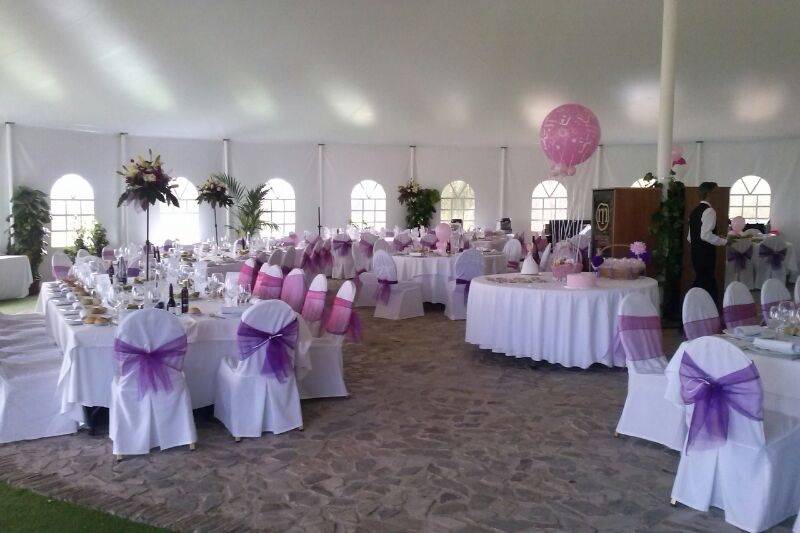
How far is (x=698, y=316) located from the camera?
4.61m

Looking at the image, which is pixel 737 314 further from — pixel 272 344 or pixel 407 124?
pixel 407 124

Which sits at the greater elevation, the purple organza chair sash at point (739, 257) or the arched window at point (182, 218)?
the arched window at point (182, 218)

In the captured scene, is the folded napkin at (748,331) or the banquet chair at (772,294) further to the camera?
the banquet chair at (772,294)

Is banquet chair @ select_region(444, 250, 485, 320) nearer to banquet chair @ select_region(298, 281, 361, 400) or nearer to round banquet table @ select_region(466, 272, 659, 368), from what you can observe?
round banquet table @ select_region(466, 272, 659, 368)

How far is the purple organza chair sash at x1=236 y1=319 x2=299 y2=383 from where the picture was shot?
433 cm

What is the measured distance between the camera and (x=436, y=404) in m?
5.29

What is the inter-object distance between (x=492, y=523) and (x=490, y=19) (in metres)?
8.92

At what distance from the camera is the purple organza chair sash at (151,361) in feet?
13.2

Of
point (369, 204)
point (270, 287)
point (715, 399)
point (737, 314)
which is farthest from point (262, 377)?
point (369, 204)

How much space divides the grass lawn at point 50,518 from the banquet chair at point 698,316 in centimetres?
374

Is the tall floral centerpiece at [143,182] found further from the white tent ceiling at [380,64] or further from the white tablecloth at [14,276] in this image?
the white tablecloth at [14,276]

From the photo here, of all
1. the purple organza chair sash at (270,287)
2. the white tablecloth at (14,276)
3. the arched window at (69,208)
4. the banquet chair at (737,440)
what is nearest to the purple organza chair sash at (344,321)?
the purple organza chair sash at (270,287)

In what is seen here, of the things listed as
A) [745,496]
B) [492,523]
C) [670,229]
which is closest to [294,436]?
[492,523]

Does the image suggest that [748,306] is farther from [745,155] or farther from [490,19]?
[745,155]
